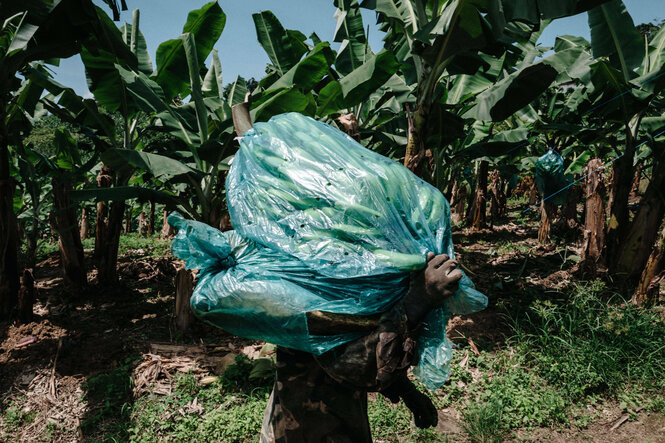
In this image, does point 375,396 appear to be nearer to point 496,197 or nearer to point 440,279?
point 440,279

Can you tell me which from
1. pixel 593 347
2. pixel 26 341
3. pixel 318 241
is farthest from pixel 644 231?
pixel 26 341

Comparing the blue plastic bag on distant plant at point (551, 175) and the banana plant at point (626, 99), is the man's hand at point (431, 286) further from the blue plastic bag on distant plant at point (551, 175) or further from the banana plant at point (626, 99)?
the blue plastic bag on distant plant at point (551, 175)

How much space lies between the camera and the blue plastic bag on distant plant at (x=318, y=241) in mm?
1113

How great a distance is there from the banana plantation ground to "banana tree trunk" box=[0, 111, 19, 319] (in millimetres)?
329

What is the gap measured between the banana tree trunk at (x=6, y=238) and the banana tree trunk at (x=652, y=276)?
713 cm

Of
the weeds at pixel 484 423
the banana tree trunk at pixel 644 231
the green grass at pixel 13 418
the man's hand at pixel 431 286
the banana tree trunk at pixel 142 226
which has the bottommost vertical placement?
the weeds at pixel 484 423

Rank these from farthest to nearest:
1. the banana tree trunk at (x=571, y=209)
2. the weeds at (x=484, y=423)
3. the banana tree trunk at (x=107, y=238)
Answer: the banana tree trunk at (x=571, y=209)
the banana tree trunk at (x=107, y=238)
the weeds at (x=484, y=423)

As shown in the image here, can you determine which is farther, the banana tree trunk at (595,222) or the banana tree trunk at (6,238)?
the banana tree trunk at (595,222)

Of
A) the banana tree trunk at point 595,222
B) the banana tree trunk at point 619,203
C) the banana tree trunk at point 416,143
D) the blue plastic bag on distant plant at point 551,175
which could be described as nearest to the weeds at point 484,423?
the banana tree trunk at point 416,143

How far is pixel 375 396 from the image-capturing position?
3570 mm

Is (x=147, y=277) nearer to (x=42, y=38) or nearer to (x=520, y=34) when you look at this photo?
(x=42, y=38)

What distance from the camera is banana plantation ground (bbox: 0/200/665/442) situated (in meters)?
3.22

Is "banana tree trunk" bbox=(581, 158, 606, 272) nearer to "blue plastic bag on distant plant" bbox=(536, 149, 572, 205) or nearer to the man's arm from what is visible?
"blue plastic bag on distant plant" bbox=(536, 149, 572, 205)

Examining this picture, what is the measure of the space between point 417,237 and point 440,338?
0.32 metres
